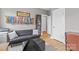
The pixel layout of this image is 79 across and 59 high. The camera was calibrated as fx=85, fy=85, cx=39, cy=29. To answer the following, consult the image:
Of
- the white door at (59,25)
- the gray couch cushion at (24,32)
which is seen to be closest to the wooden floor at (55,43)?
the white door at (59,25)

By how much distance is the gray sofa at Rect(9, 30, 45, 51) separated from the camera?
1094 millimetres

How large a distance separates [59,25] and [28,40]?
18.3 inches

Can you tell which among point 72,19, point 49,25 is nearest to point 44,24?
point 49,25

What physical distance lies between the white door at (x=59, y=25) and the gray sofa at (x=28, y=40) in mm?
223

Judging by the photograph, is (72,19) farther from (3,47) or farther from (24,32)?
(3,47)

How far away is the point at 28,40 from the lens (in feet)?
3.69

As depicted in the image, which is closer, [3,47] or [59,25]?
[3,47]

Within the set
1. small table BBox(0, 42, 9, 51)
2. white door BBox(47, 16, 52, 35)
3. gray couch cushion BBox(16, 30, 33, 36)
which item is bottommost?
small table BBox(0, 42, 9, 51)

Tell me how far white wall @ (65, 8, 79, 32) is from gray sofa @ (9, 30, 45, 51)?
0.40 m

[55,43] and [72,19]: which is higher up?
[72,19]

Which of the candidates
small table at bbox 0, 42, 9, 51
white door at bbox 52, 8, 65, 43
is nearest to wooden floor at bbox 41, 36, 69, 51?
white door at bbox 52, 8, 65, 43

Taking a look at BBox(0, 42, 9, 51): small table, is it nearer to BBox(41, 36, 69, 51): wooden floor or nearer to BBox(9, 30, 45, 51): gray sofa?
BBox(9, 30, 45, 51): gray sofa
